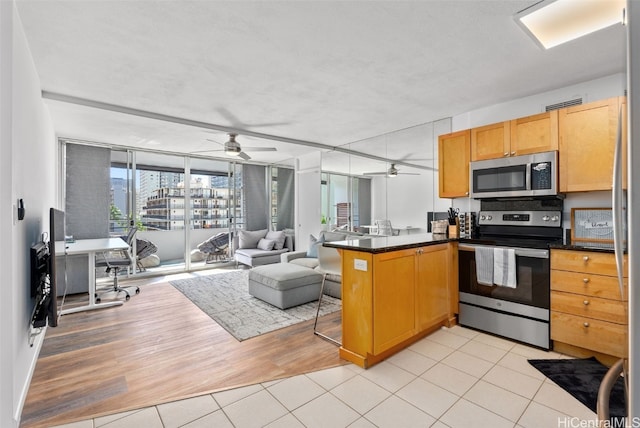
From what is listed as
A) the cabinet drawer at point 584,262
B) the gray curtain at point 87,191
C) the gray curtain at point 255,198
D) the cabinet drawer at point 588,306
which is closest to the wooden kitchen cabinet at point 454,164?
the cabinet drawer at point 584,262

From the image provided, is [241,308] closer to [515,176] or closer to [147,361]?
[147,361]

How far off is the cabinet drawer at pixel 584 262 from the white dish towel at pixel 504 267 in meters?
0.30

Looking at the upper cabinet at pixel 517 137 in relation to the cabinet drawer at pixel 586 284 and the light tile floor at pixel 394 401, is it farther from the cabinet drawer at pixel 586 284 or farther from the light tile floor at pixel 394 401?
the light tile floor at pixel 394 401

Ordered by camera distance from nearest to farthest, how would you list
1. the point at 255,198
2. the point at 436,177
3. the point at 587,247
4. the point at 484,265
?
the point at 587,247 < the point at 484,265 < the point at 436,177 < the point at 255,198

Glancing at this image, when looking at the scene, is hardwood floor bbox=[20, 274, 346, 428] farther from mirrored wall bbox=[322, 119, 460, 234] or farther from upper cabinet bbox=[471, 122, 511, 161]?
upper cabinet bbox=[471, 122, 511, 161]

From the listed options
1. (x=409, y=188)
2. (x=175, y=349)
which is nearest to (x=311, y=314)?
(x=175, y=349)

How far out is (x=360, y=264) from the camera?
7.83 ft

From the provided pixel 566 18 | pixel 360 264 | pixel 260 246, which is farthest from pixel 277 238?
pixel 566 18

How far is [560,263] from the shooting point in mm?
2480

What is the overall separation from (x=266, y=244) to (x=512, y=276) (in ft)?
15.8

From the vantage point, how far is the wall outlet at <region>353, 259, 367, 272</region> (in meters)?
2.36

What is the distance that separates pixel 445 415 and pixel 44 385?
9.45 ft

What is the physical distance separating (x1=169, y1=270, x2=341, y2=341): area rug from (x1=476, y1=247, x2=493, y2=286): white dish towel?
1.75m

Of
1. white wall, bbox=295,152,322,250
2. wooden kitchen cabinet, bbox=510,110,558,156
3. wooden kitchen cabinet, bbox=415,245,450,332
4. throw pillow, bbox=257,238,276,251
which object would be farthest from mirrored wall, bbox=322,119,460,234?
throw pillow, bbox=257,238,276,251
